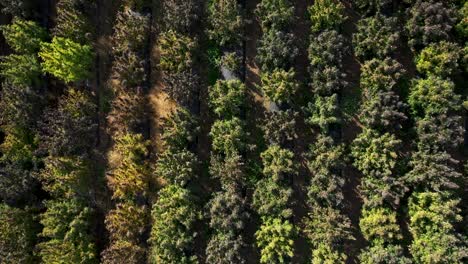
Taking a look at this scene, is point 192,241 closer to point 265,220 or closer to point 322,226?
point 265,220

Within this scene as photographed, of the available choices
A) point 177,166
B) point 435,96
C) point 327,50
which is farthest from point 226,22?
point 435,96

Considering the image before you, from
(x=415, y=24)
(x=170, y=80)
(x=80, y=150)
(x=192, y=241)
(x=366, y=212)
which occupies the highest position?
(x=415, y=24)

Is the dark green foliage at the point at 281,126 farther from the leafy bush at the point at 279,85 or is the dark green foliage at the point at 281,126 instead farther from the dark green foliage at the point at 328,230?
the dark green foliage at the point at 328,230

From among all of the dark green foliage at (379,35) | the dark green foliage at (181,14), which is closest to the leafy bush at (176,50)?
the dark green foliage at (181,14)

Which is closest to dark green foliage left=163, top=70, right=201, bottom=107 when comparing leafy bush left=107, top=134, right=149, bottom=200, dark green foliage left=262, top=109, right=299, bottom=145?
leafy bush left=107, top=134, right=149, bottom=200

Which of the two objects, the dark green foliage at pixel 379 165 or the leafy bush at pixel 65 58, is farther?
the leafy bush at pixel 65 58

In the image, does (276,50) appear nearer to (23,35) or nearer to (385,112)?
(385,112)

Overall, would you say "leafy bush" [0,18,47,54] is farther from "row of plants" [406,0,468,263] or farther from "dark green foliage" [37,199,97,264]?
"row of plants" [406,0,468,263]

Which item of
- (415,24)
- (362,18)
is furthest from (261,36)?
(415,24)
